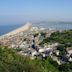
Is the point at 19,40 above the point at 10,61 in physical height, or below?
below

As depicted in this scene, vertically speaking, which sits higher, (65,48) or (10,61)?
(10,61)

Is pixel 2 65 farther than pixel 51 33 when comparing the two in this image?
No

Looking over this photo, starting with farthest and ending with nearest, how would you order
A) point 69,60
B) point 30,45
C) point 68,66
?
1. point 30,45
2. point 69,60
3. point 68,66

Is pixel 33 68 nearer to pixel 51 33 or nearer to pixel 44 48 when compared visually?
pixel 44 48

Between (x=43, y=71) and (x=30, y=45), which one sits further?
(x=30, y=45)

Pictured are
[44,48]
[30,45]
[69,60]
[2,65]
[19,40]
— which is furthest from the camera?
[19,40]

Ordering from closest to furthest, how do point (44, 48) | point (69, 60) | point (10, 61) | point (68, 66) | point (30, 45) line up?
point (10, 61) → point (68, 66) → point (69, 60) → point (44, 48) → point (30, 45)

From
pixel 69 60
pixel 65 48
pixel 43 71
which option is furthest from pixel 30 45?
pixel 43 71

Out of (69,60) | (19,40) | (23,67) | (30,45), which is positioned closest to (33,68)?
(23,67)

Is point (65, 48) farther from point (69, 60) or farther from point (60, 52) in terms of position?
point (69, 60)
